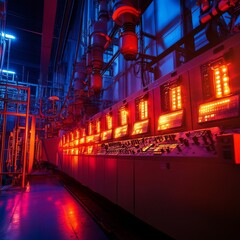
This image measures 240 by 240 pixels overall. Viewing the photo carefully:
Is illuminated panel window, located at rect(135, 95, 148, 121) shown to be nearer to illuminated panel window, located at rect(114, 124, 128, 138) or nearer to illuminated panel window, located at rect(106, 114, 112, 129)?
illuminated panel window, located at rect(114, 124, 128, 138)

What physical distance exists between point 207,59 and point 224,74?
0.92 feet

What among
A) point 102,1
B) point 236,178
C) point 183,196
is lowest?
point 183,196

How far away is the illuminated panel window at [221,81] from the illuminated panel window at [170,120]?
0.47 m

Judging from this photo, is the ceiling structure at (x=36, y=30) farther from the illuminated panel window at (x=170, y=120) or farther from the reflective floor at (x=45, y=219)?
the reflective floor at (x=45, y=219)

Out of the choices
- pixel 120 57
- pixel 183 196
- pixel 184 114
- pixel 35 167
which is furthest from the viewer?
pixel 35 167

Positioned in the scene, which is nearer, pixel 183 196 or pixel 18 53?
pixel 183 196

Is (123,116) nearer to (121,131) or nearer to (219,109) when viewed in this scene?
(121,131)

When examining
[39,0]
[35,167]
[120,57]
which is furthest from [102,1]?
[35,167]

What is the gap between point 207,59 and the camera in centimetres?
185

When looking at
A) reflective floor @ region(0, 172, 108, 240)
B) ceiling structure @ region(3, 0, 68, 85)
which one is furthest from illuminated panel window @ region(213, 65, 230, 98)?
ceiling structure @ region(3, 0, 68, 85)

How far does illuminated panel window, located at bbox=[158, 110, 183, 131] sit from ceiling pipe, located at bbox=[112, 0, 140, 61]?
149cm

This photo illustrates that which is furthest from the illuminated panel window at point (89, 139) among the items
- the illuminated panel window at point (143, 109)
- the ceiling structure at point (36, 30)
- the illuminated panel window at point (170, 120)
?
the ceiling structure at point (36, 30)

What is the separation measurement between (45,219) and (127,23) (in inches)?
143

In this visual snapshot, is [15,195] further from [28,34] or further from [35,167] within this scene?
[28,34]
